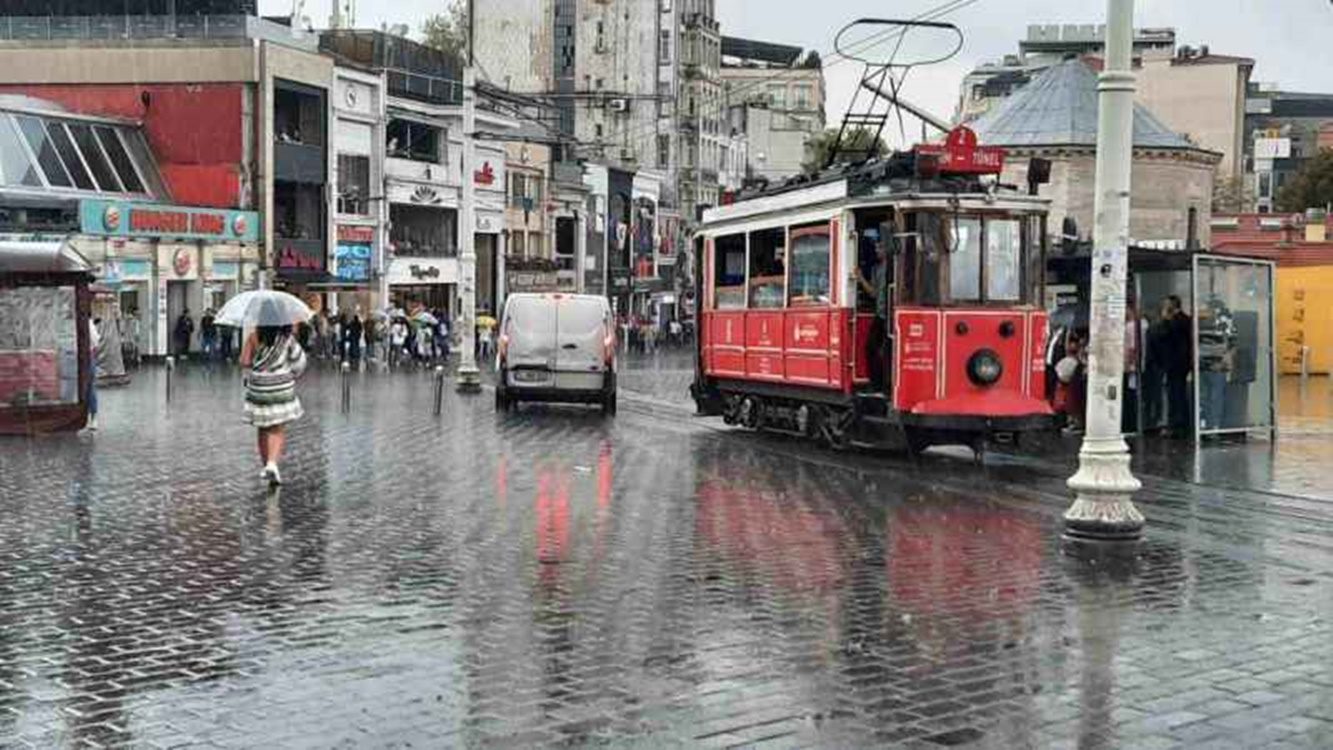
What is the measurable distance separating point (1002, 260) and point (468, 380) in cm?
1707

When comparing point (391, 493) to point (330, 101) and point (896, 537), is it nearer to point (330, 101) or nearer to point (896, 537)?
point (896, 537)

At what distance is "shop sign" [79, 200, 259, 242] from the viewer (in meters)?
47.4

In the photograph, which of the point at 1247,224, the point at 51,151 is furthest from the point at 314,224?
the point at 1247,224

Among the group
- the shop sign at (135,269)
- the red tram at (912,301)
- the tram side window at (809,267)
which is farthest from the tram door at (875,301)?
the shop sign at (135,269)

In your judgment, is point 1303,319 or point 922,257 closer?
point 922,257

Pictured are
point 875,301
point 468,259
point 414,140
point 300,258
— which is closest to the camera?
point 875,301

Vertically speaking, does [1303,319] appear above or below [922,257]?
below

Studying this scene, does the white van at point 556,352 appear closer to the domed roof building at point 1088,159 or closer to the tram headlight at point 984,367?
the tram headlight at point 984,367

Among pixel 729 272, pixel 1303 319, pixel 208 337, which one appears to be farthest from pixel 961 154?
pixel 208 337

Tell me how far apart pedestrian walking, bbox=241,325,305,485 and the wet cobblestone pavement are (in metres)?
0.47

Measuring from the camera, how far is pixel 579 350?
27.4 m

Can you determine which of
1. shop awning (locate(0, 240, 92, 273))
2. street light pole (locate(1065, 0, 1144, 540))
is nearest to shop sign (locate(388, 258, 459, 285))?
shop awning (locate(0, 240, 92, 273))

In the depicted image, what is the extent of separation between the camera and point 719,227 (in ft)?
79.9

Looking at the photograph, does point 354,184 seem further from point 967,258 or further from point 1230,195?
point 1230,195
